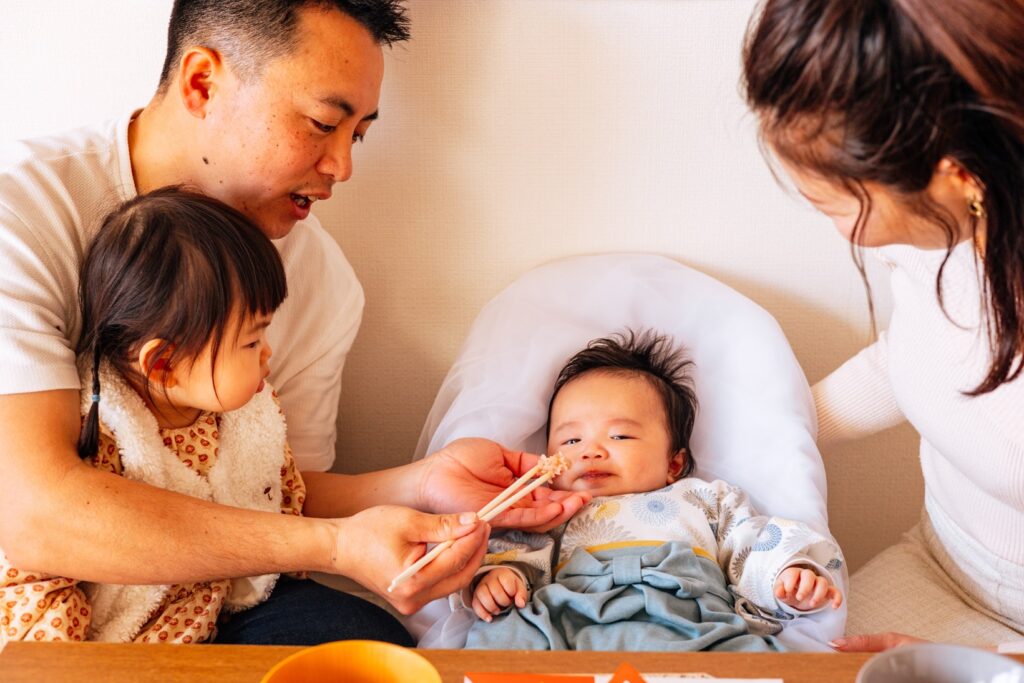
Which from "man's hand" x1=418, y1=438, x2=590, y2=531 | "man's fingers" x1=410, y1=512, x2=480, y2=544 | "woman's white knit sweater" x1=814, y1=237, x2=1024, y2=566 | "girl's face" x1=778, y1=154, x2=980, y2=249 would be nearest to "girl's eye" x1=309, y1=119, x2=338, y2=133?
"man's hand" x1=418, y1=438, x2=590, y2=531

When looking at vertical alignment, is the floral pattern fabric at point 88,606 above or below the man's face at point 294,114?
below

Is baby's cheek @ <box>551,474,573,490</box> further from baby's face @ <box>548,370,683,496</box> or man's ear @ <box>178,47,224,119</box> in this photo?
man's ear @ <box>178,47,224,119</box>

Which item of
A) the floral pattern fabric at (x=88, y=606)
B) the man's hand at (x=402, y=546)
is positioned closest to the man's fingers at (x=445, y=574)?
the man's hand at (x=402, y=546)

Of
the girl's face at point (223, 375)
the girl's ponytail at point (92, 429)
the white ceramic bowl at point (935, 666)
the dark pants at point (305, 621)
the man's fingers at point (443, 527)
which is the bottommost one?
the dark pants at point (305, 621)

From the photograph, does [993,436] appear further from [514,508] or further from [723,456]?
[514,508]

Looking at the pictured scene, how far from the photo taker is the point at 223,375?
131 cm

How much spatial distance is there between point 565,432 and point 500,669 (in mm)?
749

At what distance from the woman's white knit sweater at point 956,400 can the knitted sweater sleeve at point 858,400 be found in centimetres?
2

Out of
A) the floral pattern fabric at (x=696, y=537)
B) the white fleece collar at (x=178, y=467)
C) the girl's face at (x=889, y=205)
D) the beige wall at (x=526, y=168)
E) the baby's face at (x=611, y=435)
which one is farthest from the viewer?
the beige wall at (x=526, y=168)

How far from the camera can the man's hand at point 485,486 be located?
1485 millimetres

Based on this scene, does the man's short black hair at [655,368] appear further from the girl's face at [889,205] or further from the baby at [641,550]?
the girl's face at [889,205]

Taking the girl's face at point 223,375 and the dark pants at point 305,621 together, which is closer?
the girl's face at point 223,375

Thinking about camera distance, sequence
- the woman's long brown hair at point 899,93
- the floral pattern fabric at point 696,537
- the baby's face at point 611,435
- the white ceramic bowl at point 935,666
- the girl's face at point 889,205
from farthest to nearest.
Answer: the baby's face at point 611,435 < the floral pattern fabric at point 696,537 < the girl's face at point 889,205 < the woman's long brown hair at point 899,93 < the white ceramic bowl at point 935,666

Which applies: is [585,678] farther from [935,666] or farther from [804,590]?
[804,590]
